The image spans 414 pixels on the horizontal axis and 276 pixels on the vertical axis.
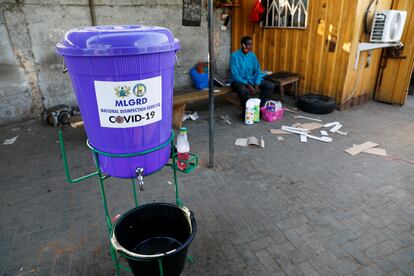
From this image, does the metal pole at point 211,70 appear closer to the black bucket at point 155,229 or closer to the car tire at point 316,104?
the black bucket at point 155,229

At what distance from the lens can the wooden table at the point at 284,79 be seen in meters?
6.11

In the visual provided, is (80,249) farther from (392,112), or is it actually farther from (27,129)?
(392,112)

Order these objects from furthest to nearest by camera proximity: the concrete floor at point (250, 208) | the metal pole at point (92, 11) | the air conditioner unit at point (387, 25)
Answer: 1. the metal pole at point (92, 11)
2. the air conditioner unit at point (387, 25)
3. the concrete floor at point (250, 208)

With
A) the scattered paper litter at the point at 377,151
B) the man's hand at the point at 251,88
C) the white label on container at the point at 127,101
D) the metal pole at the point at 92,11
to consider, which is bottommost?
the scattered paper litter at the point at 377,151

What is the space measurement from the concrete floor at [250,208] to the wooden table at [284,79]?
171cm

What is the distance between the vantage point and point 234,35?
7.70 meters

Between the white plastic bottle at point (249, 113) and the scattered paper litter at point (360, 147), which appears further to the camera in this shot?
the white plastic bottle at point (249, 113)

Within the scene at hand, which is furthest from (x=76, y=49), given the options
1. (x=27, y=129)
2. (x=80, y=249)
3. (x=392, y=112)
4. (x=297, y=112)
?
(x=392, y=112)

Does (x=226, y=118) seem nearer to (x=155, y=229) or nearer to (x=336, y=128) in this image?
(x=336, y=128)

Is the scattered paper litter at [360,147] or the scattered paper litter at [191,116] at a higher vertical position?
the scattered paper litter at [191,116]

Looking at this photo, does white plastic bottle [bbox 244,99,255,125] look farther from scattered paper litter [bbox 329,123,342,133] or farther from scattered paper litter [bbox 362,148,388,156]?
scattered paper litter [bbox 362,148,388,156]

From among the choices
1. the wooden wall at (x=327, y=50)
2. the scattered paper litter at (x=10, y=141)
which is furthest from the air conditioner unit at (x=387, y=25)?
the scattered paper litter at (x=10, y=141)

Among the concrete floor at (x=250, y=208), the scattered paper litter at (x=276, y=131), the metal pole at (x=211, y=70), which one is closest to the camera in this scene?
the concrete floor at (x=250, y=208)

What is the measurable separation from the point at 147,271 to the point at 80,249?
117 cm
